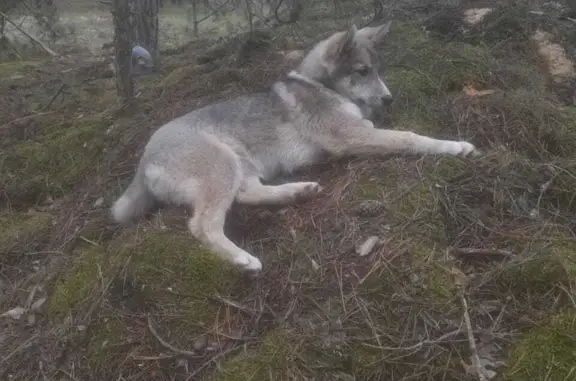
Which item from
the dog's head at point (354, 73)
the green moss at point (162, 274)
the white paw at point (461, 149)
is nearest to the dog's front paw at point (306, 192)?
the green moss at point (162, 274)

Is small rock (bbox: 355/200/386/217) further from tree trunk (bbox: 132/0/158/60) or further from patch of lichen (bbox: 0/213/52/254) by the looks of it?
tree trunk (bbox: 132/0/158/60)

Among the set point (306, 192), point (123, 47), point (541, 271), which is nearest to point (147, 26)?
point (123, 47)

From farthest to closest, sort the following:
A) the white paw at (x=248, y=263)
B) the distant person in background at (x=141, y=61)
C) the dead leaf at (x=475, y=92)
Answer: the distant person in background at (x=141, y=61) → the dead leaf at (x=475, y=92) → the white paw at (x=248, y=263)

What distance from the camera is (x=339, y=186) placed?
393 cm

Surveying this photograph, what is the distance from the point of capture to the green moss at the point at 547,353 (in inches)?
98.3

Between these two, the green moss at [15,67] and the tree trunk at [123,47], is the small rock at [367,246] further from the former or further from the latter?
the green moss at [15,67]

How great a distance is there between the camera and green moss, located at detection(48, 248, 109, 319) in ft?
11.3

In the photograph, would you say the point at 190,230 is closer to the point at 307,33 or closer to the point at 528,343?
the point at 528,343

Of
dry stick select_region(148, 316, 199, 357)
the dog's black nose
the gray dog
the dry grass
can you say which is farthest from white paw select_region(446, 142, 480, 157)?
dry stick select_region(148, 316, 199, 357)

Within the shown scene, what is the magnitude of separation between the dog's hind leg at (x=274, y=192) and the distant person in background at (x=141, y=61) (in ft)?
13.7

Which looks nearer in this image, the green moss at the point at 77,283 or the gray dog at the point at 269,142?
the green moss at the point at 77,283

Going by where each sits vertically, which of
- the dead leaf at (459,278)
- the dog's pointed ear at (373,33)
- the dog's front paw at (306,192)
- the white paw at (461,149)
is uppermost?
the dog's pointed ear at (373,33)

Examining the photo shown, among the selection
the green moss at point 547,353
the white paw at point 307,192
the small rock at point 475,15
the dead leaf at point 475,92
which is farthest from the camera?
the small rock at point 475,15

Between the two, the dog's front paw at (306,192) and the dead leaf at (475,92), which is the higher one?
the dead leaf at (475,92)
